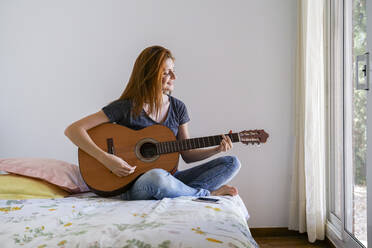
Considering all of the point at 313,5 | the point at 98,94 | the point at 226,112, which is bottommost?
the point at 226,112

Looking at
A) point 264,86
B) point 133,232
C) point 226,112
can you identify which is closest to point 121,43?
point 226,112

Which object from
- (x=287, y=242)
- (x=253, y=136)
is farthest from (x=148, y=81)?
(x=287, y=242)

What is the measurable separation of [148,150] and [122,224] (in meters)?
0.66

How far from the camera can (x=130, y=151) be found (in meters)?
1.63

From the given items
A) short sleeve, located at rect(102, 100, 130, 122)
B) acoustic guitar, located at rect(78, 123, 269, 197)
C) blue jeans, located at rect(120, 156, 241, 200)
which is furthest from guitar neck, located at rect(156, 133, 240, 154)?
short sleeve, located at rect(102, 100, 130, 122)

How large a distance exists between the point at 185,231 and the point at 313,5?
5.40ft

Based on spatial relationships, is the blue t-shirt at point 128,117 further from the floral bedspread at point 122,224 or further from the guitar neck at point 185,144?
the floral bedspread at point 122,224

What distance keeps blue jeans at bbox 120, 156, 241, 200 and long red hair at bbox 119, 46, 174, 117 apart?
392 millimetres

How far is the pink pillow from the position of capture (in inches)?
64.8

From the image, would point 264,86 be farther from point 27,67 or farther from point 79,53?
point 27,67

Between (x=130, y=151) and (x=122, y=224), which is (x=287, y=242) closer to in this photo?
(x=130, y=151)

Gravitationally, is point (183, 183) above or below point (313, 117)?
below

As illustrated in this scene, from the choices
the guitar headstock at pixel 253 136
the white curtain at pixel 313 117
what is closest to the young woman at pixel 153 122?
the guitar headstock at pixel 253 136

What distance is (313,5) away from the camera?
6.54 feet
